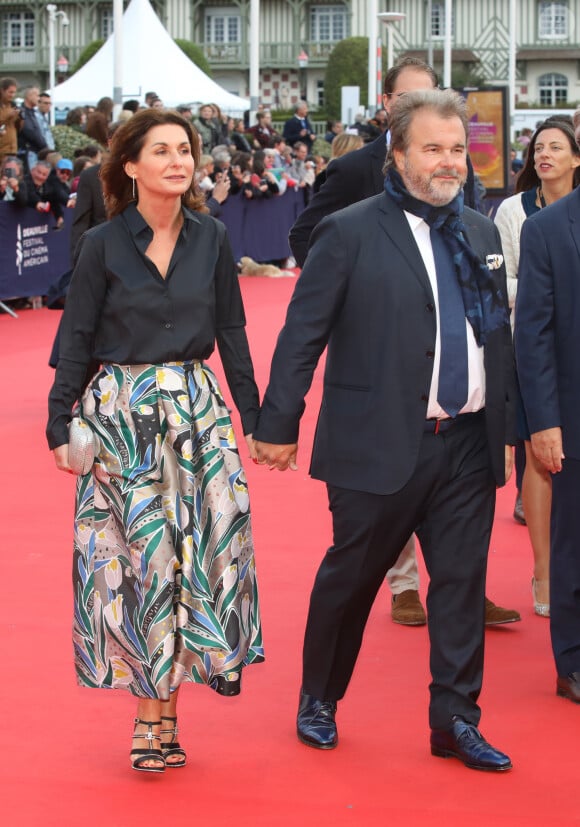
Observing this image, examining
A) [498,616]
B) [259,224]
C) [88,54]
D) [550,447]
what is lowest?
[498,616]

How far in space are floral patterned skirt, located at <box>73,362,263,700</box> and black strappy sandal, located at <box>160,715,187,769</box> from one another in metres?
0.16

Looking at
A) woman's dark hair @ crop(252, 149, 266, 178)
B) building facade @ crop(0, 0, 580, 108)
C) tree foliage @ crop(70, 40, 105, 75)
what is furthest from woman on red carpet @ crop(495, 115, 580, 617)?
building facade @ crop(0, 0, 580, 108)

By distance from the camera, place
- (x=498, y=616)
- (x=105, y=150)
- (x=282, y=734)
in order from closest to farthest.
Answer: (x=282, y=734)
(x=498, y=616)
(x=105, y=150)

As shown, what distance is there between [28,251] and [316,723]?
13130 mm

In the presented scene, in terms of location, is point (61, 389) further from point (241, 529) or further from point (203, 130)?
point (203, 130)

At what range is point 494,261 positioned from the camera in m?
4.67

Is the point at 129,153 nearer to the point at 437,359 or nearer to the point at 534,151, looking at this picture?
the point at 437,359

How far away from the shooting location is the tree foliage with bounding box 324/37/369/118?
60156mm

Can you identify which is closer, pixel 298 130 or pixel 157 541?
pixel 157 541

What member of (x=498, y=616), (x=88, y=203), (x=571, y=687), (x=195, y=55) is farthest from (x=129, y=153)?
(x=195, y=55)

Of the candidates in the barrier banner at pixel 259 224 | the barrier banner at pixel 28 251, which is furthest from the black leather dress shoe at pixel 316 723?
the barrier banner at pixel 259 224

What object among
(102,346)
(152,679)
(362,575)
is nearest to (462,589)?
(362,575)

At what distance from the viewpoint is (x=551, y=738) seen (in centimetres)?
478

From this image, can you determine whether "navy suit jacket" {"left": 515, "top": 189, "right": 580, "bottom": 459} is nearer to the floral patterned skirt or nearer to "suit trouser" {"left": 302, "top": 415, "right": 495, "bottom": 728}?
"suit trouser" {"left": 302, "top": 415, "right": 495, "bottom": 728}
